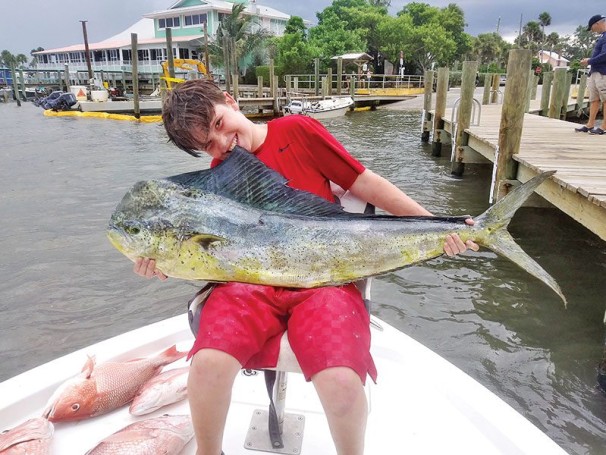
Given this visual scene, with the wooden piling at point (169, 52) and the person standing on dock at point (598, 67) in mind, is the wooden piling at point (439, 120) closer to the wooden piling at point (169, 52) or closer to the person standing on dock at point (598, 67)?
the person standing on dock at point (598, 67)

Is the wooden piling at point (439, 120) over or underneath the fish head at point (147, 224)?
underneath

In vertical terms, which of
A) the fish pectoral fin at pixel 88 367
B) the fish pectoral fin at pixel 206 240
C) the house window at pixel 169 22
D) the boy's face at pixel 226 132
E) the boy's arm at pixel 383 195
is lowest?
→ the fish pectoral fin at pixel 88 367

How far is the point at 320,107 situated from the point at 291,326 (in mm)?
25743

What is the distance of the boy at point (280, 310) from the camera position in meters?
1.79

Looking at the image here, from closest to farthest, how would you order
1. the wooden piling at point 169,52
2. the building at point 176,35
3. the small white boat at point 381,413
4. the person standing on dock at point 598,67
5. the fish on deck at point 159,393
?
1. the small white boat at point 381,413
2. the fish on deck at point 159,393
3. the person standing on dock at point 598,67
4. the wooden piling at point 169,52
5. the building at point 176,35

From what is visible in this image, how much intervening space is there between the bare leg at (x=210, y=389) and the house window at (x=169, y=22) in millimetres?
58975

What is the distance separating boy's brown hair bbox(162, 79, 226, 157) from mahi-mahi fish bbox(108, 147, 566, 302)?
223 millimetres

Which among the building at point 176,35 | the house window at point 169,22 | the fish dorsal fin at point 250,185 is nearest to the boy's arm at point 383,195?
the fish dorsal fin at point 250,185

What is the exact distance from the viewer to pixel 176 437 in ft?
7.57

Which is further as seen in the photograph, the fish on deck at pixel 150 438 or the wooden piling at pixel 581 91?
the wooden piling at pixel 581 91

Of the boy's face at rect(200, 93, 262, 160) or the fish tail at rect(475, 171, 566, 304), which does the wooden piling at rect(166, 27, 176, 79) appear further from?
the fish tail at rect(475, 171, 566, 304)

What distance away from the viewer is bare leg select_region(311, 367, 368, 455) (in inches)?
68.6

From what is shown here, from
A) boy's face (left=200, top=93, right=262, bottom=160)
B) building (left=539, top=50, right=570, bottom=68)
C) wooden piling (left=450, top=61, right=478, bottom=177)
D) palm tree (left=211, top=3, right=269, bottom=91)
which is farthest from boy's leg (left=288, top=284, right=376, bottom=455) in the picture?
building (left=539, top=50, right=570, bottom=68)

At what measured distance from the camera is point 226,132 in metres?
2.21
